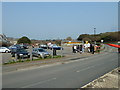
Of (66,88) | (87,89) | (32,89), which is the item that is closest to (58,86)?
(66,88)

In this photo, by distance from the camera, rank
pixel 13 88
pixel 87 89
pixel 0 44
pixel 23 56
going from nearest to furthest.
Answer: pixel 87 89 < pixel 13 88 < pixel 23 56 < pixel 0 44

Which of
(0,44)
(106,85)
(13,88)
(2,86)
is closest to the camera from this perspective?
(106,85)

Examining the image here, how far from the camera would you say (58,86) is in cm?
797

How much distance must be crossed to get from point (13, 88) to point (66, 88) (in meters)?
2.58

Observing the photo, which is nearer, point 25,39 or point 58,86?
point 58,86

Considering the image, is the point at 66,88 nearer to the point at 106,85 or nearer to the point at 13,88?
the point at 106,85

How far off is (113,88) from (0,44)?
4684cm

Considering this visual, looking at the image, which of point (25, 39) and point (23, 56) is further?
point (25, 39)

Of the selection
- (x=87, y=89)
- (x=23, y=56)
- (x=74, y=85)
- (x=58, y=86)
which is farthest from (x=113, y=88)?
(x=23, y=56)

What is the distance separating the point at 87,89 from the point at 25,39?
6648 cm

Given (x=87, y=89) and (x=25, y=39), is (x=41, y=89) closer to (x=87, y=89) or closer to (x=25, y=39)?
(x=87, y=89)

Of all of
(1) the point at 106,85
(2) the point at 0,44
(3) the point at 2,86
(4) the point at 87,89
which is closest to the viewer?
(4) the point at 87,89

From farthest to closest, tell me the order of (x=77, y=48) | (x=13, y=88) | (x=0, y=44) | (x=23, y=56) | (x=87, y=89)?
(x=0, y=44)
(x=77, y=48)
(x=23, y=56)
(x=13, y=88)
(x=87, y=89)

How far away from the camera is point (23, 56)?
22141 millimetres
